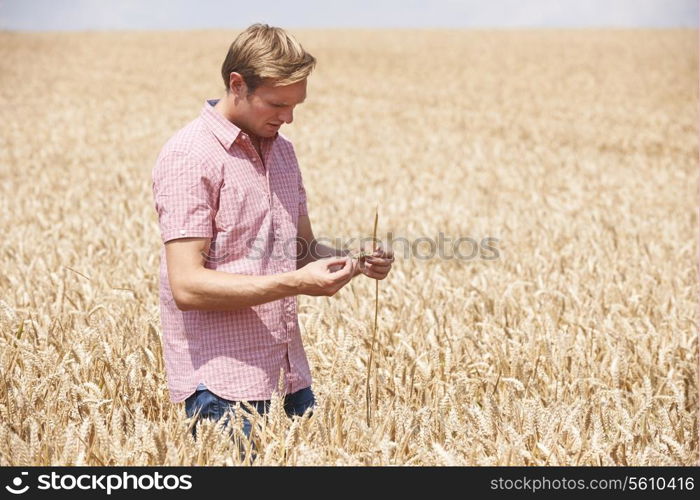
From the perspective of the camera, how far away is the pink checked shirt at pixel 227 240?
2197mm

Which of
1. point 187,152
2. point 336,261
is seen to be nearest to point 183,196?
point 187,152

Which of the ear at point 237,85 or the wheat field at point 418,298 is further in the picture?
the wheat field at point 418,298

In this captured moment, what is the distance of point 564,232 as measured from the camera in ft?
22.3

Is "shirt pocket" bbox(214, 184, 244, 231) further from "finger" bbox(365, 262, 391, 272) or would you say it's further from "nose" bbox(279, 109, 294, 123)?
"finger" bbox(365, 262, 391, 272)

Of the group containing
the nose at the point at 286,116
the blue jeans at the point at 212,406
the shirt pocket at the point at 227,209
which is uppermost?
the nose at the point at 286,116

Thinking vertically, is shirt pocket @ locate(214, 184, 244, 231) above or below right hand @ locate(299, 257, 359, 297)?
above

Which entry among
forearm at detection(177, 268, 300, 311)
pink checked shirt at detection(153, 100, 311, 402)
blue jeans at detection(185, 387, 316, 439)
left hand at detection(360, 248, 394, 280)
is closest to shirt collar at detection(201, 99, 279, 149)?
pink checked shirt at detection(153, 100, 311, 402)

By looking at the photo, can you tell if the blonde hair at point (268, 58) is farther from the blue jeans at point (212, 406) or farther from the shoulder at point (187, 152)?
the blue jeans at point (212, 406)

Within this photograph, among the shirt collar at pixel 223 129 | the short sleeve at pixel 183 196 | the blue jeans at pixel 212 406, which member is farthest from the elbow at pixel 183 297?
the shirt collar at pixel 223 129

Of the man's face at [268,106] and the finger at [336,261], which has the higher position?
the man's face at [268,106]

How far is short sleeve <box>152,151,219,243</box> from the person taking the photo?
217 cm

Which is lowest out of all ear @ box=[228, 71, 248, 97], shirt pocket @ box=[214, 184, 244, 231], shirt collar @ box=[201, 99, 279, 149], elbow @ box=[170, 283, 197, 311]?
elbow @ box=[170, 283, 197, 311]

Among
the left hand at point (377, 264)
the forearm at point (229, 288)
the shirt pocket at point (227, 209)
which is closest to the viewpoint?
the forearm at point (229, 288)

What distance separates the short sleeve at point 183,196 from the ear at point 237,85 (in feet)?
0.74
